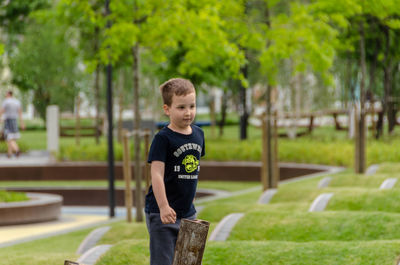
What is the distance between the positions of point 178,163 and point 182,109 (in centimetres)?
37

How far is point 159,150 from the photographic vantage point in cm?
509

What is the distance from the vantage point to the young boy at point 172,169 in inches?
200

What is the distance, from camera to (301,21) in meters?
13.7

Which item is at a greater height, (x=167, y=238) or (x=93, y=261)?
(x=167, y=238)

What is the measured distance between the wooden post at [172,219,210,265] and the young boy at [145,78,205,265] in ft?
0.99

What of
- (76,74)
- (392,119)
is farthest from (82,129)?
(392,119)

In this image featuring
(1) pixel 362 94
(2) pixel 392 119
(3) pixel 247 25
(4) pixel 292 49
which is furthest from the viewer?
(2) pixel 392 119

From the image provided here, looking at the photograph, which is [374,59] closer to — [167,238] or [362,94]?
[362,94]

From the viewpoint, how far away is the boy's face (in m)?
5.09

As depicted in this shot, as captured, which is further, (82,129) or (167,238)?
(82,129)

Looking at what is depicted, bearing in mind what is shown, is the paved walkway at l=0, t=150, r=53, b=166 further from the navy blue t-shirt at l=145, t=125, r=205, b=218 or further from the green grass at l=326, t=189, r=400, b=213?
the navy blue t-shirt at l=145, t=125, r=205, b=218

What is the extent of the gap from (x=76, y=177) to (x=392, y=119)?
39.2 feet

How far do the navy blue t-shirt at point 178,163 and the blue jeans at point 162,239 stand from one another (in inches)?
2.8

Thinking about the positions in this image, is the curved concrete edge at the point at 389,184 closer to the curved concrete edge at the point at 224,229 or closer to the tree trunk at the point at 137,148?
the curved concrete edge at the point at 224,229
